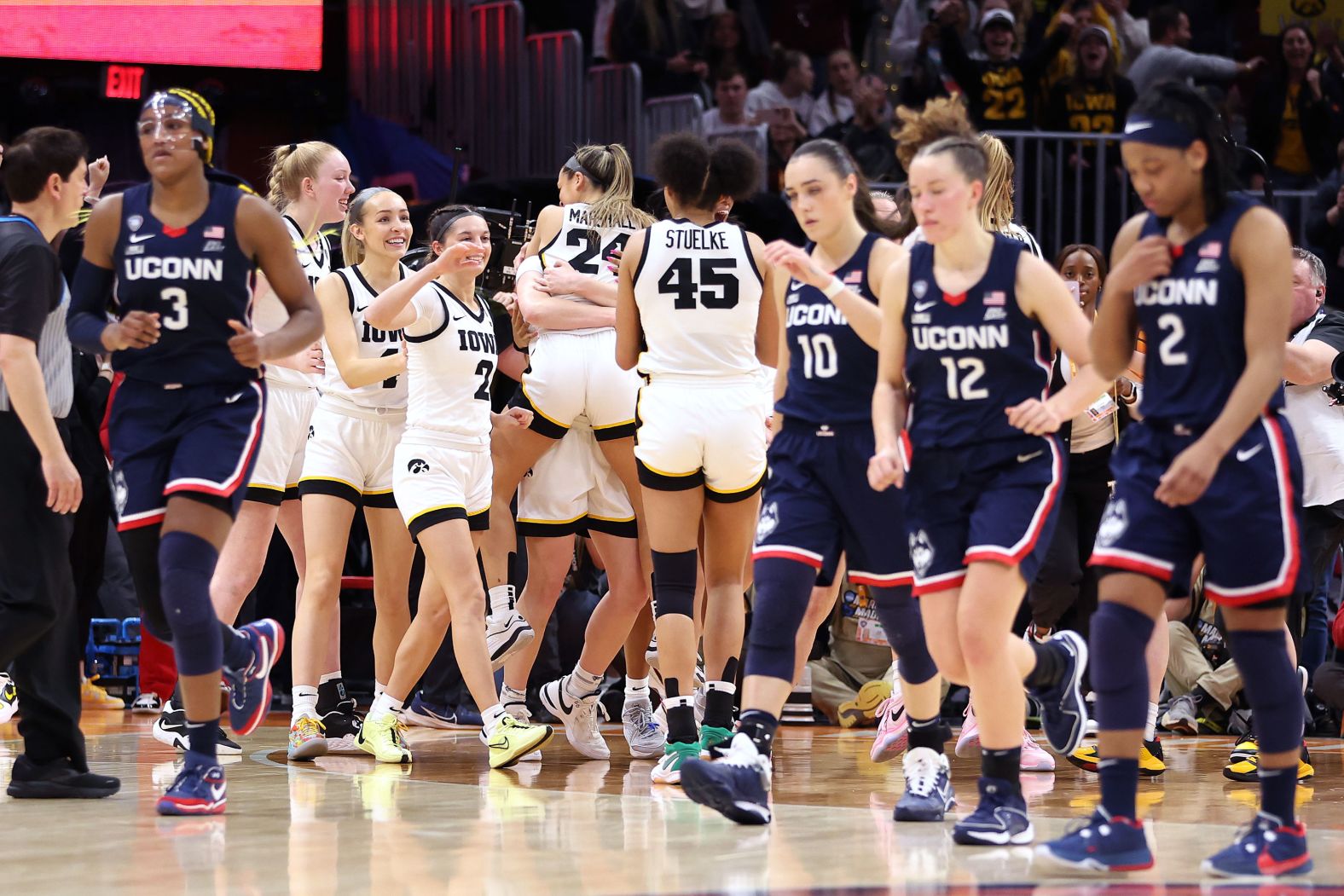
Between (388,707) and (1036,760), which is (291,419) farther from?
(1036,760)

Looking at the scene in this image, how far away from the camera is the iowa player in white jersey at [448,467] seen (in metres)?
5.80

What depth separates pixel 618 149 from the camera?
21.6ft

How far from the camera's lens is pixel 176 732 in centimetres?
622

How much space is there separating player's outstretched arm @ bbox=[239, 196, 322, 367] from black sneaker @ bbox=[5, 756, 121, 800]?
4.74 ft

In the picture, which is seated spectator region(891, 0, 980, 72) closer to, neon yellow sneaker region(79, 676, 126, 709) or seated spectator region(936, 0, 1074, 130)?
seated spectator region(936, 0, 1074, 130)

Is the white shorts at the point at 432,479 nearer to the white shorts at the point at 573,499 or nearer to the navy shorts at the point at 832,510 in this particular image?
the white shorts at the point at 573,499

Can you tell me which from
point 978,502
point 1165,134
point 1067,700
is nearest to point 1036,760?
point 1067,700

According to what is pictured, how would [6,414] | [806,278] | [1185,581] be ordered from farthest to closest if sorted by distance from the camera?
[6,414], [806,278], [1185,581]

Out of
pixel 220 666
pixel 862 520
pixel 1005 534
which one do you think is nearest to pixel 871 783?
pixel 862 520

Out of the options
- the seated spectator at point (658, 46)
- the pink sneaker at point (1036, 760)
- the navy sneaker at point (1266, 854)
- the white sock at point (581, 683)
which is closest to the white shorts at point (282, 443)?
the white sock at point (581, 683)

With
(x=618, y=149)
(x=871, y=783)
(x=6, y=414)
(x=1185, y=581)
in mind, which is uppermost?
(x=618, y=149)

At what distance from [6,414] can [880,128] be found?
7.77 m

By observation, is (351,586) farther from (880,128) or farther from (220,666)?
(880,128)

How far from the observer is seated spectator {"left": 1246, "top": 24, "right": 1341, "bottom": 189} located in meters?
11.8
